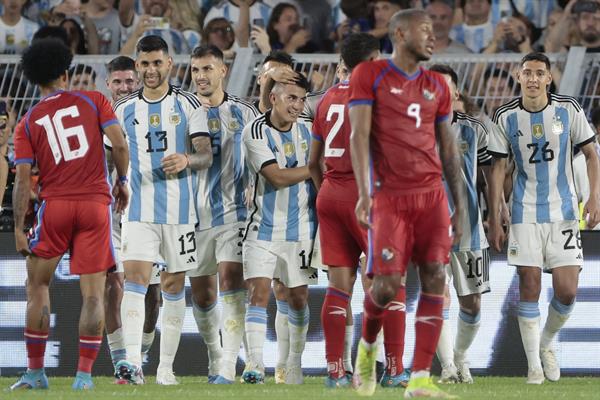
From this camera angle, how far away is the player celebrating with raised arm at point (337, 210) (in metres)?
9.13

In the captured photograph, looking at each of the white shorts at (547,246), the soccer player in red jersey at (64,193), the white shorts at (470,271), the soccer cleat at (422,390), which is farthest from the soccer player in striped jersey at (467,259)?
the soccer player in red jersey at (64,193)

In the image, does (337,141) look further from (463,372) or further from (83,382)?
(463,372)

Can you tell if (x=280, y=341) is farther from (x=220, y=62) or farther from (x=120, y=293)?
(x=220, y=62)

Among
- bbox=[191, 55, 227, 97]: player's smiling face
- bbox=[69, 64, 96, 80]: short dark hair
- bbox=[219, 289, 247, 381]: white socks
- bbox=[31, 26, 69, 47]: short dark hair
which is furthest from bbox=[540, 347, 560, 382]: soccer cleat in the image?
bbox=[31, 26, 69, 47]: short dark hair

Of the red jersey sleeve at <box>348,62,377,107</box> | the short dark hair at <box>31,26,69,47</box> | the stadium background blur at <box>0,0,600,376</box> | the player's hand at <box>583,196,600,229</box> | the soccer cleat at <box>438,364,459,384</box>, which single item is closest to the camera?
the red jersey sleeve at <box>348,62,377,107</box>

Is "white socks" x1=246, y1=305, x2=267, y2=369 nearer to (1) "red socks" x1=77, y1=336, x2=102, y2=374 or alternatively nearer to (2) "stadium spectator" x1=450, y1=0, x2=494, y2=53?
(1) "red socks" x1=77, y1=336, x2=102, y2=374

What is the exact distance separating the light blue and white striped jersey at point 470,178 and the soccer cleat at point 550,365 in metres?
0.94

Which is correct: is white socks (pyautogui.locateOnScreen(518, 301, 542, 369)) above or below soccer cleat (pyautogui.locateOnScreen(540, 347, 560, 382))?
above

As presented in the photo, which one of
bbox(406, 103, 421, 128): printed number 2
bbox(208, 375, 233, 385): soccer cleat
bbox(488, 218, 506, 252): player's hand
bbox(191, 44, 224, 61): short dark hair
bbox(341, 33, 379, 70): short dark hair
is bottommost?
bbox(208, 375, 233, 385): soccer cleat

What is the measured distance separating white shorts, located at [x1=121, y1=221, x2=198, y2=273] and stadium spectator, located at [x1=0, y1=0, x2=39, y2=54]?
6169 mm

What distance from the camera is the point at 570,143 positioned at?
34.8 feet

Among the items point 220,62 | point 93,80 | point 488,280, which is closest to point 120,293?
point 220,62

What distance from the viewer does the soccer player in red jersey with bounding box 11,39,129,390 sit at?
9.21 meters

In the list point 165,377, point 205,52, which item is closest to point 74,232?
point 165,377
